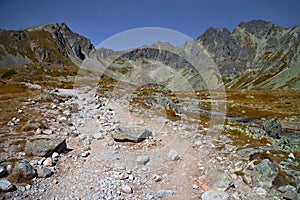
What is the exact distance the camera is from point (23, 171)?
1161 cm

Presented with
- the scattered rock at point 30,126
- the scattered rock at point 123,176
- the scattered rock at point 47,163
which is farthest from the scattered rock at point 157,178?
the scattered rock at point 30,126

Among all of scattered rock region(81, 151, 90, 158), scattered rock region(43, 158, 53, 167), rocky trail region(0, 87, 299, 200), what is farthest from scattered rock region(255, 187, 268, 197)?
scattered rock region(43, 158, 53, 167)

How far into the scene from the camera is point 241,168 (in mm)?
12891

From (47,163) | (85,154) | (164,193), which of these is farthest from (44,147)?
(164,193)

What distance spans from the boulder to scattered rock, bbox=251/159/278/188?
1108 centimetres

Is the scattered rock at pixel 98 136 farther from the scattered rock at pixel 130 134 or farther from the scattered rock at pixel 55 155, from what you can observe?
the scattered rock at pixel 55 155

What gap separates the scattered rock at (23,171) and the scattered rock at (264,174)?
10.8 meters

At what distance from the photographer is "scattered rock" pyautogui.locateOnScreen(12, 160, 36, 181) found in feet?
37.6

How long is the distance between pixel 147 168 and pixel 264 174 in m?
6.10

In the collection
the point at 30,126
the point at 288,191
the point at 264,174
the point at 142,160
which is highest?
the point at 264,174

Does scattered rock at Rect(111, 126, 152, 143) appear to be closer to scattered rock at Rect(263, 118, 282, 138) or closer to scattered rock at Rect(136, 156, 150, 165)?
scattered rock at Rect(136, 156, 150, 165)

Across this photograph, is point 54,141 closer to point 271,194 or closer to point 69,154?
point 69,154

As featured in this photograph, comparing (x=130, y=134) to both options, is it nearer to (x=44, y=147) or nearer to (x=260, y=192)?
(x=44, y=147)

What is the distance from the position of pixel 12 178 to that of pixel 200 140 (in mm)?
12103
